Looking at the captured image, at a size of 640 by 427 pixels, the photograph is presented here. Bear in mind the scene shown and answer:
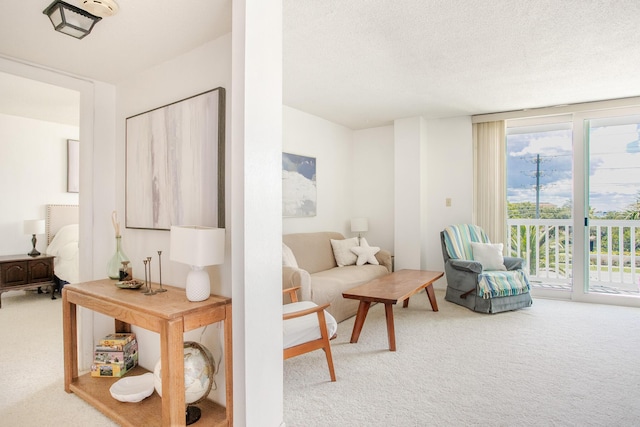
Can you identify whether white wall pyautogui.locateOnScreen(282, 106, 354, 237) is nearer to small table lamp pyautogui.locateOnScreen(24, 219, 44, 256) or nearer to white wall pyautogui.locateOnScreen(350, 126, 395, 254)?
white wall pyautogui.locateOnScreen(350, 126, 395, 254)

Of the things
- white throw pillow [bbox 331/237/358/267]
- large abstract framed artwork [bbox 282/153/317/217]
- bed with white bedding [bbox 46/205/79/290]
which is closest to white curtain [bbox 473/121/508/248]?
white throw pillow [bbox 331/237/358/267]

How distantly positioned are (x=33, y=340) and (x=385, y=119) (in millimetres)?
4769

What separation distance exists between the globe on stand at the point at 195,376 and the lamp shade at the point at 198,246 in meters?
0.49

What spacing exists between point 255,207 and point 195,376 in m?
0.95

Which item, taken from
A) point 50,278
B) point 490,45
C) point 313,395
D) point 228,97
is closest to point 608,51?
point 490,45

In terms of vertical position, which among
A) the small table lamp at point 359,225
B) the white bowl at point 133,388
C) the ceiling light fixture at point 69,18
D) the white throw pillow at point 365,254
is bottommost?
the white bowl at point 133,388

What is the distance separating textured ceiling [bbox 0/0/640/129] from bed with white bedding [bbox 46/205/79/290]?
1734 mm

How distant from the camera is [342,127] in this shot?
5617 millimetres

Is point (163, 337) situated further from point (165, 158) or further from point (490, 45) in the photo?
point (490, 45)

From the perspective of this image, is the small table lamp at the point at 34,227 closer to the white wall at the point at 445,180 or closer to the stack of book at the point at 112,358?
the stack of book at the point at 112,358

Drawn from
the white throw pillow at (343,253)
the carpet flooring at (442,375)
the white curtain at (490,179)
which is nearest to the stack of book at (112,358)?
the carpet flooring at (442,375)

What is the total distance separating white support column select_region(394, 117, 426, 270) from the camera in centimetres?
504

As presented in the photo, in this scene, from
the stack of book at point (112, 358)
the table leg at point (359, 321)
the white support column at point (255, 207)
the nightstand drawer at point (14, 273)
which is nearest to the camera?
the white support column at point (255, 207)

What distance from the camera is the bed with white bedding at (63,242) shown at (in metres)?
4.47
